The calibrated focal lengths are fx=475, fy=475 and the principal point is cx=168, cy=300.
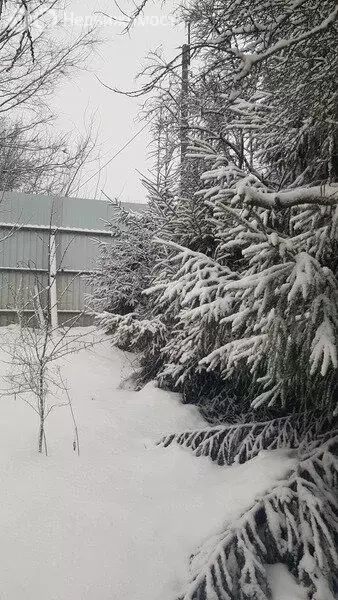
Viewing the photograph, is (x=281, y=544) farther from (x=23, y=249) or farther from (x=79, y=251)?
(x=23, y=249)

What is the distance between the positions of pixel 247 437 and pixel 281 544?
111 cm

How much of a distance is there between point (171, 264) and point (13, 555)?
10.4 feet

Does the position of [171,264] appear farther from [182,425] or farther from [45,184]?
[45,184]

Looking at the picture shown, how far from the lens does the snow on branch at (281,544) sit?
7.52ft

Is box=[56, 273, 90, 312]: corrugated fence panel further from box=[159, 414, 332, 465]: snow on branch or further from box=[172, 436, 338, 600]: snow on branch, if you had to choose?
box=[172, 436, 338, 600]: snow on branch

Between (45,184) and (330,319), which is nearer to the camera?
(330,319)

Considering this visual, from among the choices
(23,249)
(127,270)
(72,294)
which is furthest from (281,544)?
(23,249)

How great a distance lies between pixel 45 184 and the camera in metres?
16.9

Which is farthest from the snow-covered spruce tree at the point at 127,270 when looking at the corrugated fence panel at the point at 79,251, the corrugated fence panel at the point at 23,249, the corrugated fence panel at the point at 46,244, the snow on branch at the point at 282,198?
the snow on branch at the point at 282,198

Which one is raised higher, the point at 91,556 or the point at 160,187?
the point at 160,187

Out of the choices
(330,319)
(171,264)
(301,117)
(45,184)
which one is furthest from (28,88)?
(45,184)

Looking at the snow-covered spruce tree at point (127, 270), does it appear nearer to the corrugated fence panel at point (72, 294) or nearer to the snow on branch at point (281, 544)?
the corrugated fence panel at point (72, 294)

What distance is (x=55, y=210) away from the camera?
8.56 meters

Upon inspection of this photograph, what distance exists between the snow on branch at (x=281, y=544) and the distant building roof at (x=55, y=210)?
657 centimetres
